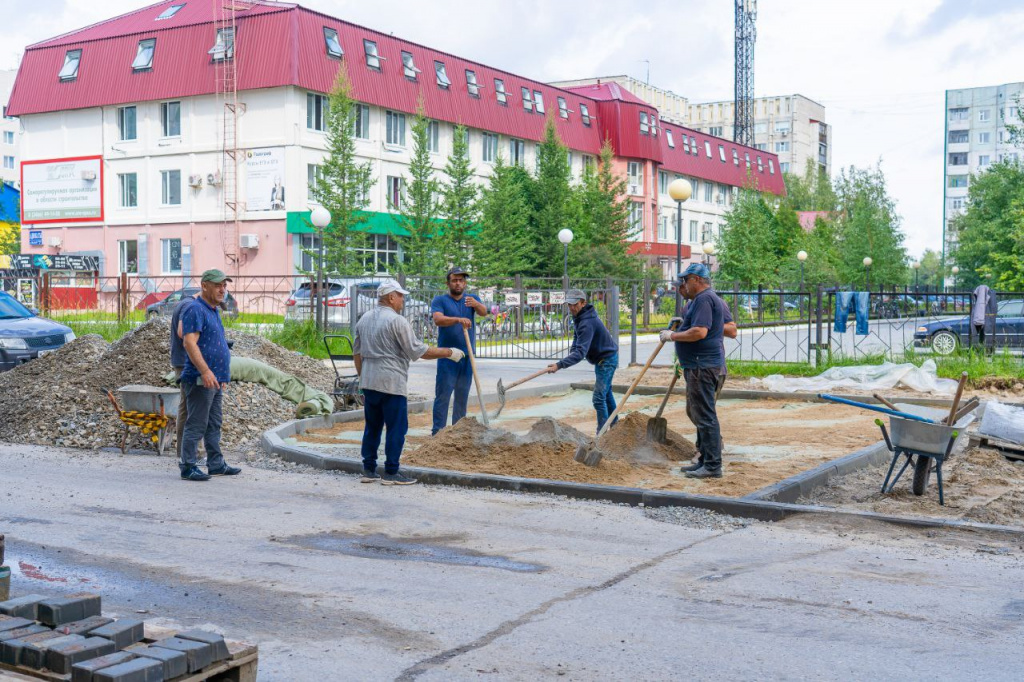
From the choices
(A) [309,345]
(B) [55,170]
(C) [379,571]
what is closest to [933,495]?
(C) [379,571]

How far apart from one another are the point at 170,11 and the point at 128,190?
8.38m

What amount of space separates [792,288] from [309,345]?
3354cm

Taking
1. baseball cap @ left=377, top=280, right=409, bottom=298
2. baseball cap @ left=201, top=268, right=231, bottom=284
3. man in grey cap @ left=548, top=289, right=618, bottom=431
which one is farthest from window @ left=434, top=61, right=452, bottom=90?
baseball cap @ left=377, top=280, right=409, bottom=298

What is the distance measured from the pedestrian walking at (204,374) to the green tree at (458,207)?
32667 millimetres

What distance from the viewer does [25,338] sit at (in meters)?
18.7

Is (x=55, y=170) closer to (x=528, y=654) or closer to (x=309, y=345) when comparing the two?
(x=309, y=345)

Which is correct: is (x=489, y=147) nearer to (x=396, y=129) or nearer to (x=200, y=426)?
(x=396, y=129)

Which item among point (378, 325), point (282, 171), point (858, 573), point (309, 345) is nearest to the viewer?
point (858, 573)

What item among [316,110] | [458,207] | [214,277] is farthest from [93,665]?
[316,110]

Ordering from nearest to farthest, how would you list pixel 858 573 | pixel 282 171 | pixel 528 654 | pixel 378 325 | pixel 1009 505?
pixel 528 654
pixel 858 573
pixel 1009 505
pixel 378 325
pixel 282 171

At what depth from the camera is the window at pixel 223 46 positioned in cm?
4284

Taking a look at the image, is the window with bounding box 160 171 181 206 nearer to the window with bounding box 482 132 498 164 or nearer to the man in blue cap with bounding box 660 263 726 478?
the window with bounding box 482 132 498 164

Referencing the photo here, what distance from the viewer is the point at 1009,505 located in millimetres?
8266

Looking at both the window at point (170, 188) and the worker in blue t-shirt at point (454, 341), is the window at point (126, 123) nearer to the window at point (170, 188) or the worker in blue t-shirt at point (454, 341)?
the window at point (170, 188)
